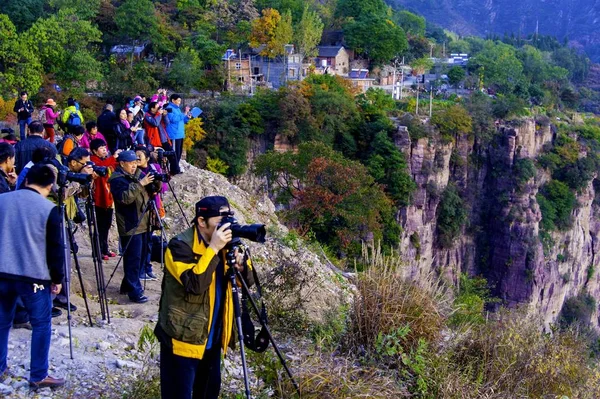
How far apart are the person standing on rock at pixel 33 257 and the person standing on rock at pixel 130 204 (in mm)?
1856

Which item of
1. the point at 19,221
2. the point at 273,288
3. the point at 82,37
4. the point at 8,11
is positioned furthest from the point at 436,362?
the point at 8,11

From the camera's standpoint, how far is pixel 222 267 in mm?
3734

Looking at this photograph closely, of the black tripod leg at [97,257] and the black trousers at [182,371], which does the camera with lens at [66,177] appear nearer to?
the black tripod leg at [97,257]

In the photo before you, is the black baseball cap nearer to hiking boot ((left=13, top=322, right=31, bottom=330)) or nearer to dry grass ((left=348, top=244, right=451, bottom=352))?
dry grass ((left=348, top=244, right=451, bottom=352))

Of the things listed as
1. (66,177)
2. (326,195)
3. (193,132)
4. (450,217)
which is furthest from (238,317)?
(450,217)

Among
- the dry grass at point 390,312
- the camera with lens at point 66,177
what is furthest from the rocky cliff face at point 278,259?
the camera with lens at point 66,177

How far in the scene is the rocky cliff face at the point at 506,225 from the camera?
36531mm

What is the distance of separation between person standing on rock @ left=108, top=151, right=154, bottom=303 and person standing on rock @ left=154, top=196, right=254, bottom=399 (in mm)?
2608

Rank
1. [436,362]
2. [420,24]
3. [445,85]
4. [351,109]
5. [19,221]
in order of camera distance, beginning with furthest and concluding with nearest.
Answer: [420,24] → [445,85] → [351,109] → [436,362] → [19,221]

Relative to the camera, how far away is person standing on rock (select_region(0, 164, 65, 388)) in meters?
4.18

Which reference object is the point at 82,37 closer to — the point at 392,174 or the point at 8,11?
the point at 8,11

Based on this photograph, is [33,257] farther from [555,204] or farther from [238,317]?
[555,204]

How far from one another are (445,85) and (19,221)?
51.5 meters

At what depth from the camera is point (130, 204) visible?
20.7ft
